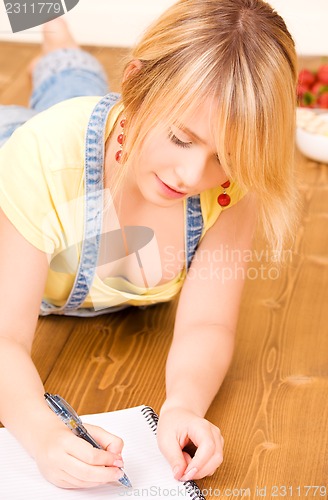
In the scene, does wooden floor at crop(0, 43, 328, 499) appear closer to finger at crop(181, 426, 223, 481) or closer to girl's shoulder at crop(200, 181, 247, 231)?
finger at crop(181, 426, 223, 481)

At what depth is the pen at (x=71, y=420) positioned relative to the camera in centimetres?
99

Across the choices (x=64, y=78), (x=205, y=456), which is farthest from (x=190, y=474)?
(x=64, y=78)

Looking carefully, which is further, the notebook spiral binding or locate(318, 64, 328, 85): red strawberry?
locate(318, 64, 328, 85): red strawberry

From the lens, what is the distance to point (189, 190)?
106cm

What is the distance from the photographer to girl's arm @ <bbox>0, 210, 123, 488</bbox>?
3.13ft

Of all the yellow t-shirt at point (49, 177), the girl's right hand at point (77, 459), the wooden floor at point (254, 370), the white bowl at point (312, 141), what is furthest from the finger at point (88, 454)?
the white bowl at point (312, 141)

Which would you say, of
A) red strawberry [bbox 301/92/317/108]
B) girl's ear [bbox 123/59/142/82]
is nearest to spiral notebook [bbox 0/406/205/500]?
girl's ear [bbox 123/59/142/82]

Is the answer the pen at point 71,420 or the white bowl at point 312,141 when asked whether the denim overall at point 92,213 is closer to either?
the pen at point 71,420

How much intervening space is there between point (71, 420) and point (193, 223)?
0.38 m

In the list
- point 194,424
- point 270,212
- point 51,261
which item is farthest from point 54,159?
point 194,424

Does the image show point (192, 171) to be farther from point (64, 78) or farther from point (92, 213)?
point (64, 78)

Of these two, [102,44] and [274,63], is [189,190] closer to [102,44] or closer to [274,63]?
[274,63]

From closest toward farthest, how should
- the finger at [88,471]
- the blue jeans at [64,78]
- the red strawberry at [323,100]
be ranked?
1. the finger at [88,471]
2. the blue jeans at [64,78]
3. the red strawberry at [323,100]

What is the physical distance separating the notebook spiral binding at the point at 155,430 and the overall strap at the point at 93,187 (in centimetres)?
23
